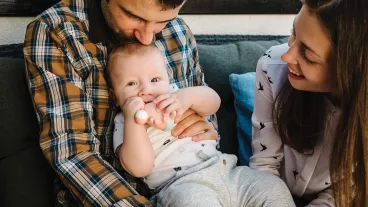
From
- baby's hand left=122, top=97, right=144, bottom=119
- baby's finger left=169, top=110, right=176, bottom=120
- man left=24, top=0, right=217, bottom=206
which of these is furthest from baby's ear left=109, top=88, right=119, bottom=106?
baby's finger left=169, top=110, right=176, bottom=120

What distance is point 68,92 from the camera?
1402 millimetres

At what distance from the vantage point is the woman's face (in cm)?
125

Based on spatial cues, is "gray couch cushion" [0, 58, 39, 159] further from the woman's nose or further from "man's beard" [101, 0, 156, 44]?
the woman's nose

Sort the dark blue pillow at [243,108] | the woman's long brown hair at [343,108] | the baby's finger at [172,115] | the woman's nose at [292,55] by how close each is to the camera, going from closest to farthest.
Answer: the woman's long brown hair at [343,108] < the woman's nose at [292,55] < the baby's finger at [172,115] < the dark blue pillow at [243,108]

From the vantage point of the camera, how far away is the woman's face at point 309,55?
4.11 feet

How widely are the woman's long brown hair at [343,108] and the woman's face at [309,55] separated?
2 cm

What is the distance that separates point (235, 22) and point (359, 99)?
1.21m

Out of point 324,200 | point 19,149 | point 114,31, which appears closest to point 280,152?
point 324,200

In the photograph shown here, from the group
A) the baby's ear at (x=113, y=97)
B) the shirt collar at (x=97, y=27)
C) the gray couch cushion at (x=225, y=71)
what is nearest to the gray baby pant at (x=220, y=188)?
the baby's ear at (x=113, y=97)

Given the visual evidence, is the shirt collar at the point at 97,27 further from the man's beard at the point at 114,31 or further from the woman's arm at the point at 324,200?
the woman's arm at the point at 324,200

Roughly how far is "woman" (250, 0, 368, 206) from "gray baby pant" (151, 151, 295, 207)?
7.3 inches

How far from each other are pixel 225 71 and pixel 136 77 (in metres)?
0.66

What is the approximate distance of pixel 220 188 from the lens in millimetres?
1407

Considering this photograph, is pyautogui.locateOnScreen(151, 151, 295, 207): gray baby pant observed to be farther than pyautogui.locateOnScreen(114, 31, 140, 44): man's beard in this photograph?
No
